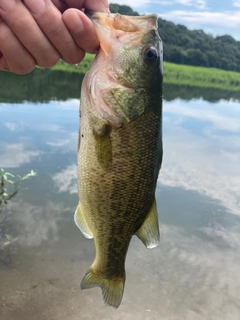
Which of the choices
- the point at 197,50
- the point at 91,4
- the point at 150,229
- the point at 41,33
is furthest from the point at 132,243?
the point at 197,50

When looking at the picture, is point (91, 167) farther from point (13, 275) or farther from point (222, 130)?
point (222, 130)

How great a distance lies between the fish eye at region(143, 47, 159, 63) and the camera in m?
1.97

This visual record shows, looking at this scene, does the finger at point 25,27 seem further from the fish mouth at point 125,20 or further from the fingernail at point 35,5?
the fish mouth at point 125,20

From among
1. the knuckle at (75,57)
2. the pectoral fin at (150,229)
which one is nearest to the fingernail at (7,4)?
the knuckle at (75,57)

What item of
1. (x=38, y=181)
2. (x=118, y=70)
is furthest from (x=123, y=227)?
(x=38, y=181)

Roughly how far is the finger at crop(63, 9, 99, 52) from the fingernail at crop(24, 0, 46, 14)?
105 mm

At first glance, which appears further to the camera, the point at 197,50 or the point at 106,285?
the point at 197,50

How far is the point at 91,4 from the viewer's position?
2.02 m

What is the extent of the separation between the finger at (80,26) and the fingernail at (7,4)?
23 centimetres

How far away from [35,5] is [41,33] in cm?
12

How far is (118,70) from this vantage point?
197 centimetres

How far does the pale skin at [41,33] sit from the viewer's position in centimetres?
175

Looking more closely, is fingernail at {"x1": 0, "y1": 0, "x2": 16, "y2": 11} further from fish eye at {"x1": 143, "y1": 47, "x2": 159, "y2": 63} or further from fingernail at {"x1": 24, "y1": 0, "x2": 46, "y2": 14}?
fish eye at {"x1": 143, "y1": 47, "x2": 159, "y2": 63}

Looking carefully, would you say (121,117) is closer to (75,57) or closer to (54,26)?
(75,57)
